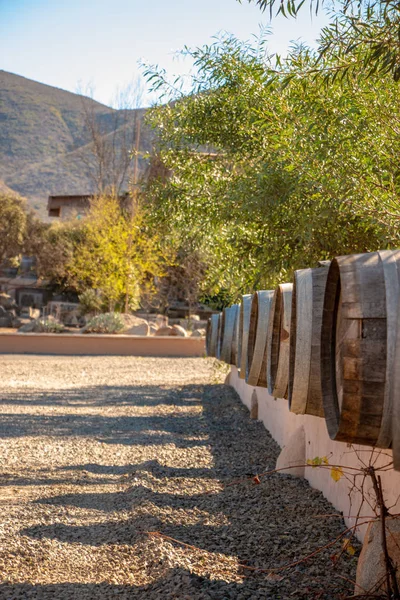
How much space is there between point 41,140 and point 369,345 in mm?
102147

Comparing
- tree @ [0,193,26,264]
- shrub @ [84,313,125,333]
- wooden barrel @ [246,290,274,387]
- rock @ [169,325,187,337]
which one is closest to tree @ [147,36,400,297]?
wooden barrel @ [246,290,274,387]

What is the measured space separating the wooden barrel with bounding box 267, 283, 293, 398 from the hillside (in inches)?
2710

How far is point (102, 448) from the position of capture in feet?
24.4

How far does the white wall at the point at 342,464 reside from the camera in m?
3.70

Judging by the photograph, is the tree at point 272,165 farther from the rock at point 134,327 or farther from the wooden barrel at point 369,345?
the rock at point 134,327

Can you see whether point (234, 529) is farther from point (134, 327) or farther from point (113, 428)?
point (134, 327)

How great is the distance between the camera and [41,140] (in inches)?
3944

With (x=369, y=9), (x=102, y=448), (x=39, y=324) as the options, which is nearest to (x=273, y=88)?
(x=369, y=9)

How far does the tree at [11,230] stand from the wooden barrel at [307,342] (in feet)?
130

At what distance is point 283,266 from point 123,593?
3.83 metres

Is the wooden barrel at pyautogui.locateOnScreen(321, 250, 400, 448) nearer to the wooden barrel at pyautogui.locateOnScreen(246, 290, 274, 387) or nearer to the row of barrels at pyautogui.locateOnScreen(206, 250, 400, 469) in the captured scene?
the row of barrels at pyautogui.locateOnScreen(206, 250, 400, 469)

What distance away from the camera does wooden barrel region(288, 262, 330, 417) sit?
325 cm

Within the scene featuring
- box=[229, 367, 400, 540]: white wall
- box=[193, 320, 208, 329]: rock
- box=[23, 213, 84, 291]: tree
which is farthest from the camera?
box=[23, 213, 84, 291]: tree

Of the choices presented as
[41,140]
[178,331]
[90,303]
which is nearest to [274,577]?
[178,331]
